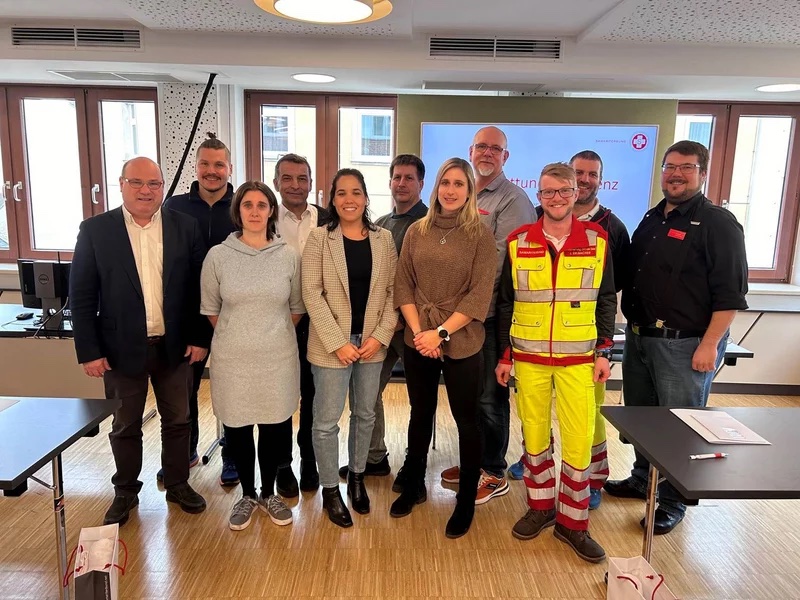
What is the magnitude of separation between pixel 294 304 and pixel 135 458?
3.28ft

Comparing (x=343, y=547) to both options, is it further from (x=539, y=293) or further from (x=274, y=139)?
(x=274, y=139)

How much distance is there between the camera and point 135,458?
2.53 meters

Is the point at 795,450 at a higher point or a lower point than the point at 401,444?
higher

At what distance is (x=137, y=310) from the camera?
234cm

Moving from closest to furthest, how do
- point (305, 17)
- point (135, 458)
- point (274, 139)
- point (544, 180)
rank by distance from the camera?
1. point (305, 17)
2. point (544, 180)
3. point (135, 458)
4. point (274, 139)

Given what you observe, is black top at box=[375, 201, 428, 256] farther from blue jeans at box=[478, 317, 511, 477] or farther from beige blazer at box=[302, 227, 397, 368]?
blue jeans at box=[478, 317, 511, 477]

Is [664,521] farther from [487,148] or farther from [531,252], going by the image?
[487,148]

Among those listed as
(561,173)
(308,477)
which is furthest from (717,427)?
(308,477)

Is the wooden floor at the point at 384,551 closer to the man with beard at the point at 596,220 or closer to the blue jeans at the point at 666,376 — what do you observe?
the man with beard at the point at 596,220

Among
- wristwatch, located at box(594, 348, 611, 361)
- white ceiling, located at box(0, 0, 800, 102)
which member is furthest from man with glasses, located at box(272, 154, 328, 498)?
wristwatch, located at box(594, 348, 611, 361)

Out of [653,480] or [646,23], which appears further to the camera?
[646,23]

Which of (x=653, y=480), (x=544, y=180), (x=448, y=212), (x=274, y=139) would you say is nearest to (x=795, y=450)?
(x=653, y=480)

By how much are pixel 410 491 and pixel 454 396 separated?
586mm

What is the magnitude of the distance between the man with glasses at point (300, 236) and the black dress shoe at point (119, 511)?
2.15 ft
